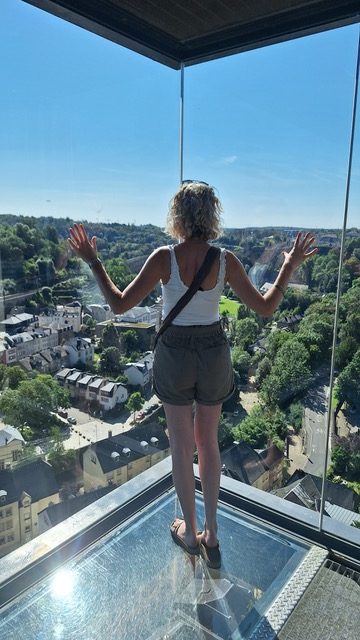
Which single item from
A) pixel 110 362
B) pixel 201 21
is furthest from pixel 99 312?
pixel 201 21

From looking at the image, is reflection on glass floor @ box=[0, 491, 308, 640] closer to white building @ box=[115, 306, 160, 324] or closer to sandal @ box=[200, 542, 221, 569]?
sandal @ box=[200, 542, 221, 569]

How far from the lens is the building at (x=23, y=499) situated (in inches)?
73.9

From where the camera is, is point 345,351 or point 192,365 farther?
point 345,351

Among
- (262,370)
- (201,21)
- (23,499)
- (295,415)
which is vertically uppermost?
(201,21)

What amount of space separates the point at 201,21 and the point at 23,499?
2.30 metres

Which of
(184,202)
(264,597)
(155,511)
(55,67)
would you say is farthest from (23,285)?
(264,597)

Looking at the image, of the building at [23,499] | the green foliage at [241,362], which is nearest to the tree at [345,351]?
the green foliage at [241,362]

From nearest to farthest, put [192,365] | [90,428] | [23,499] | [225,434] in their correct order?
[192,365] < [23,499] < [90,428] < [225,434]

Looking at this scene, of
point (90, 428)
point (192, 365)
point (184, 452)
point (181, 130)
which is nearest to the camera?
point (192, 365)

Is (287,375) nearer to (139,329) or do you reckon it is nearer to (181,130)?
(139,329)

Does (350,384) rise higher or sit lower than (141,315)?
lower

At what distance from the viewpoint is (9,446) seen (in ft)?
6.22

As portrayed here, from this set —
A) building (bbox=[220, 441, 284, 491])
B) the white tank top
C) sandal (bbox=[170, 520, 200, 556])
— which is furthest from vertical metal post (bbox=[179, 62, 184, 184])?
sandal (bbox=[170, 520, 200, 556])

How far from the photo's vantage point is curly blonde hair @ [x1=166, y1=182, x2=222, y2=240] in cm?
155
